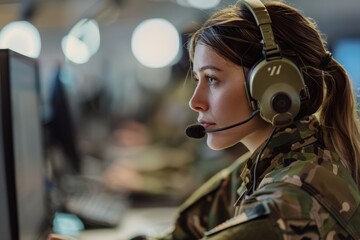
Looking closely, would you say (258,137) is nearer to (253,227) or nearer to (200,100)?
(200,100)

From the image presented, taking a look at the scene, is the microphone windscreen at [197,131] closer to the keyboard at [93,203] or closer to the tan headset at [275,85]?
the tan headset at [275,85]

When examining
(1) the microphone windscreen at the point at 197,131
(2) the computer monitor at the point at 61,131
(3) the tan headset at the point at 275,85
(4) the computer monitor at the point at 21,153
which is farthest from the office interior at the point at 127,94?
(3) the tan headset at the point at 275,85

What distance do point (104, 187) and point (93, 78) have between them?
893 mm

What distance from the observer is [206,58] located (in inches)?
36.0

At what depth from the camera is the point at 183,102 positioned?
252 cm

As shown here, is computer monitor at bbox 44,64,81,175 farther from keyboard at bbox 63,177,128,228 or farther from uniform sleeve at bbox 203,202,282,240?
uniform sleeve at bbox 203,202,282,240

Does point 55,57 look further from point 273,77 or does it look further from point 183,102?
point 273,77

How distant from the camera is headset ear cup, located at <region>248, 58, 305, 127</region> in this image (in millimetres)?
805

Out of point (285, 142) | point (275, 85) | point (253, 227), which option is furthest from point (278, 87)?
point (253, 227)

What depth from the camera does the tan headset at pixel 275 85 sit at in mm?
805

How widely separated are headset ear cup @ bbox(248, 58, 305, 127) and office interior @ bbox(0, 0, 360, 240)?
3.37ft

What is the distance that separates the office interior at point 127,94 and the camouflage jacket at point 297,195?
3.14 ft

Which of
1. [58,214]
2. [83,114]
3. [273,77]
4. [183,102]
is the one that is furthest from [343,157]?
[83,114]

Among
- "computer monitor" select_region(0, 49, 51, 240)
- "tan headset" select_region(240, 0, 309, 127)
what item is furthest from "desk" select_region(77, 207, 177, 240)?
"tan headset" select_region(240, 0, 309, 127)
